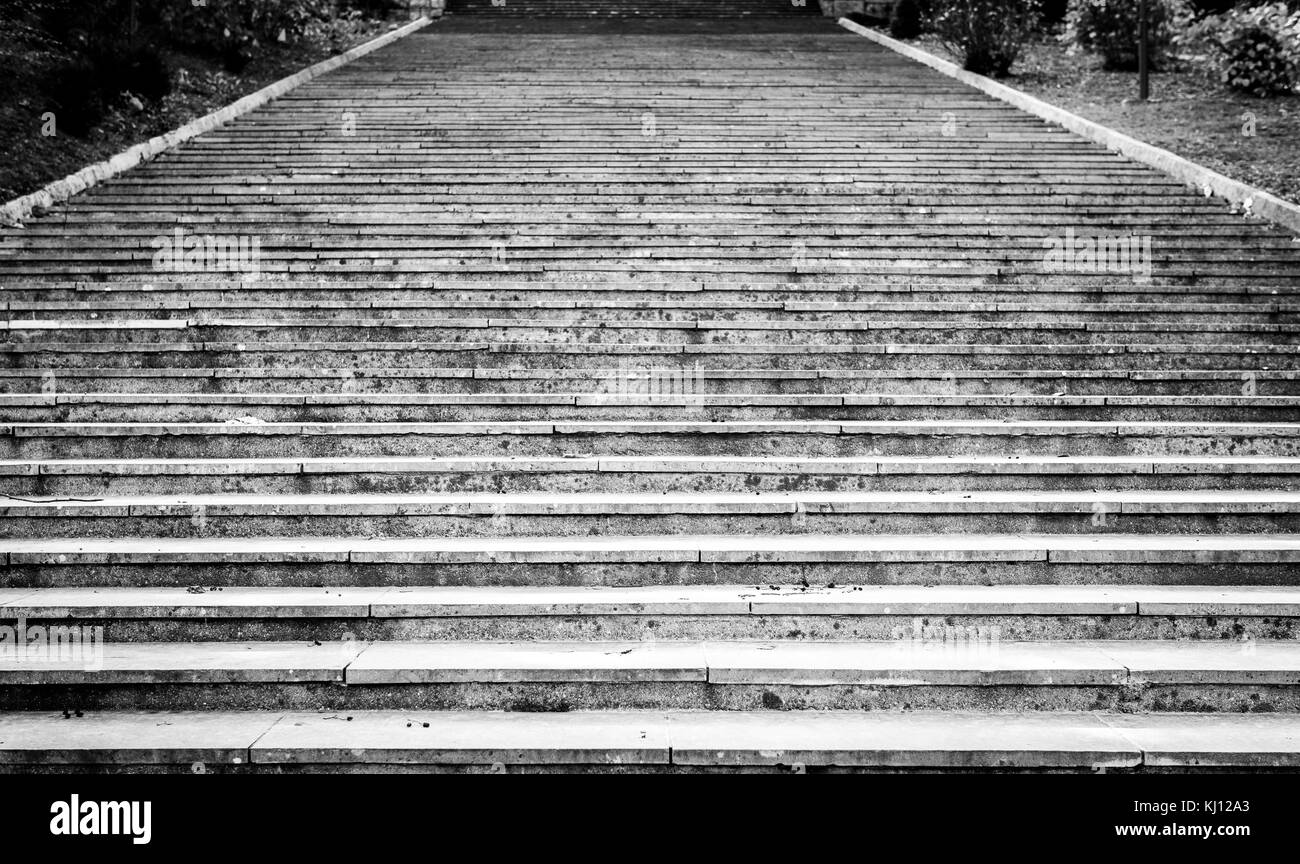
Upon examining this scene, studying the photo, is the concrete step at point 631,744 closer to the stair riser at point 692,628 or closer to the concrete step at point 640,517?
the stair riser at point 692,628

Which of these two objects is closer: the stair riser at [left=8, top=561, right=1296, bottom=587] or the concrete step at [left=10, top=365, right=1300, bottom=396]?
the stair riser at [left=8, top=561, right=1296, bottom=587]

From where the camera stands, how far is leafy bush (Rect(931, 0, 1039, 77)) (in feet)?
56.4

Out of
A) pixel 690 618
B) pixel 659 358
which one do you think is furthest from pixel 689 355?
pixel 690 618

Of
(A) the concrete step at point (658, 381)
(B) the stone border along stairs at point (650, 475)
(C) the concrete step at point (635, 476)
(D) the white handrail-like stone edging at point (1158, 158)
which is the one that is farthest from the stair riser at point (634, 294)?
(C) the concrete step at point (635, 476)

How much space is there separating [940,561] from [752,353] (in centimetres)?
270

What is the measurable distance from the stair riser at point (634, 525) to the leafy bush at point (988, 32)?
14.2m

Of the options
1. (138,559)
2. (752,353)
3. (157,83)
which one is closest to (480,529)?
(138,559)

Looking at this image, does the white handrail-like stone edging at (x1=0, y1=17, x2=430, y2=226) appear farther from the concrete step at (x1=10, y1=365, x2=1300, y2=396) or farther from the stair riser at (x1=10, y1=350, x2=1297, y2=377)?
the concrete step at (x1=10, y1=365, x2=1300, y2=396)

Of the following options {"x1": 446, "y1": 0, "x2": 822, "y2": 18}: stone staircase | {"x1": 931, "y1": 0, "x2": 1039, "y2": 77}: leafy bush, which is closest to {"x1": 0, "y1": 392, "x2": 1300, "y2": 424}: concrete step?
{"x1": 931, "y1": 0, "x2": 1039, "y2": 77}: leafy bush

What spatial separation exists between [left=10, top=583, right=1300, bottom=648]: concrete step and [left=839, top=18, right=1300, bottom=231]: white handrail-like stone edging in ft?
21.7

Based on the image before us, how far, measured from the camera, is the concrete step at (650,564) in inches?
188

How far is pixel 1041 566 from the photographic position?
190 inches

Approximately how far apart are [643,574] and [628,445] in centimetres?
142
